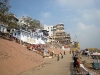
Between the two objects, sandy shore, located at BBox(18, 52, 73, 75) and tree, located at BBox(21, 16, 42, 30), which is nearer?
sandy shore, located at BBox(18, 52, 73, 75)

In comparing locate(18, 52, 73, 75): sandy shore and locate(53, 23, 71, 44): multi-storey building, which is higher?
locate(53, 23, 71, 44): multi-storey building

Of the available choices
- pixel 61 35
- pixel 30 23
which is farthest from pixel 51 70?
pixel 61 35

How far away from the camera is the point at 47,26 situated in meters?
90.6

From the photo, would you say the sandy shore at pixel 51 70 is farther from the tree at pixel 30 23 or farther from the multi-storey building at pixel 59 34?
the multi-storey building at pixel 59 34

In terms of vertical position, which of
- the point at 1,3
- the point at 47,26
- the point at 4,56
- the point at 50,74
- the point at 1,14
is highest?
the point at 47,26

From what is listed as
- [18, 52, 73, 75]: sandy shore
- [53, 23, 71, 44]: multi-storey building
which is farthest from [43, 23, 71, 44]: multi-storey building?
[18, 52, 73, 75]: sandy shore

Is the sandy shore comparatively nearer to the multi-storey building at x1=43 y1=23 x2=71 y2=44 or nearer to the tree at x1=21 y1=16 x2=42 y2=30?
the tree at x1=21 y1=16 x2=42 y2=30

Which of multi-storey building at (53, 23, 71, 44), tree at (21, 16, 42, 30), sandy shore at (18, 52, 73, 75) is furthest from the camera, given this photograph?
multi-storey building at (53, 23, 71, 44)

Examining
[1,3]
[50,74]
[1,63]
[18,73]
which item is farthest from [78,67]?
[1,3]

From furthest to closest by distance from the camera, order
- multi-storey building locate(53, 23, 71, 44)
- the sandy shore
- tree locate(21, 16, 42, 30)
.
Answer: multi-storey building locate(53, 23, 71, 44) → tree locate(21, 16, 42, 30) → the sandy shore

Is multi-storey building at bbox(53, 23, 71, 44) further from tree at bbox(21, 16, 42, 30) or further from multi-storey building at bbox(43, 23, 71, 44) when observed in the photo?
tree at bbox(21, 16, 42, 30)

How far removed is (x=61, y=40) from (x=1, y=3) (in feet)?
209

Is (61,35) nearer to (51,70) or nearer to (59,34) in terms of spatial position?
(59,34)

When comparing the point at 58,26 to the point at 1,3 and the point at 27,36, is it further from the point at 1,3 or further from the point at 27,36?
the point at 1,3
